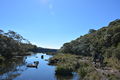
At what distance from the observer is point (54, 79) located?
27797 millimetres

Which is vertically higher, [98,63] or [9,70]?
[98,63]

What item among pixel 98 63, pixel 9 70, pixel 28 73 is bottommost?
pixel 28 73

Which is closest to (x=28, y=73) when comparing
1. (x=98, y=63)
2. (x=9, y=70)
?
(x=9, y=70)

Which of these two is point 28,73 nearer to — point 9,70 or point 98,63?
point 9,70

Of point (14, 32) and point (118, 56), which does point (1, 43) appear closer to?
point (14, 32)

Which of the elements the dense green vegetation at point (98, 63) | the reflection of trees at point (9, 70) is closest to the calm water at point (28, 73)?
the reflection of trees at point (9, 70)

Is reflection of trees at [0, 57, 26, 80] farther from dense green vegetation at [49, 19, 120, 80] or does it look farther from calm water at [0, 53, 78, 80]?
dense green vegetation at [49, 19, 120, 80]

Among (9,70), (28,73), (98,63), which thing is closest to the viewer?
(28,73)

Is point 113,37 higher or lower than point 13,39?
lower

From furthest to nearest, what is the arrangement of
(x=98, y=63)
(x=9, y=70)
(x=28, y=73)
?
(x=98, y=63), (x=9, y=70), (x=28, y=73)

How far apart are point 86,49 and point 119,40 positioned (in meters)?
Result: 30.5

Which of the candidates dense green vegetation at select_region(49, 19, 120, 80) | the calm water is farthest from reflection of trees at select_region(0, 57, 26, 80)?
dense green vegetation at select_region(49, 19, 120, 80)

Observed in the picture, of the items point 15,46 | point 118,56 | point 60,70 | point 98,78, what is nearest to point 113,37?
point 118,56

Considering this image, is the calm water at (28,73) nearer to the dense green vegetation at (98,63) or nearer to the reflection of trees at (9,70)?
the reflection of trees at (9,70)
